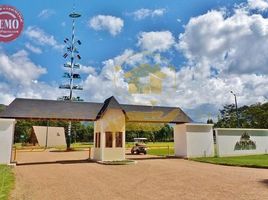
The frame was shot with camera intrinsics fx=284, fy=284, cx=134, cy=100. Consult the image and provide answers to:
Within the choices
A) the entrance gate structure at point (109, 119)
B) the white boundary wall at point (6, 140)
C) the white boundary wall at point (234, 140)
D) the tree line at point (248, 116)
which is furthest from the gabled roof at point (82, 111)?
the tree line at point (248, 116)

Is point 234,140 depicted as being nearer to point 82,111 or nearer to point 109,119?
point 109,119

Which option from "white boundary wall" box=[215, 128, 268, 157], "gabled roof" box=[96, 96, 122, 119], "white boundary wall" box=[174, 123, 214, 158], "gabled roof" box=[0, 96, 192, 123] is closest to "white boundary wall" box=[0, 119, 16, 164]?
"gabled roof" box=[0, 96, 192, 123]

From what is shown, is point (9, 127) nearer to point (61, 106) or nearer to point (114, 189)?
point (61, 106)

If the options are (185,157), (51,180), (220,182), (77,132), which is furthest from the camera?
(77,132)

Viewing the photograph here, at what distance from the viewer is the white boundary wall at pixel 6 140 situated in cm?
1841

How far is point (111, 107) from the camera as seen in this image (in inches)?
873

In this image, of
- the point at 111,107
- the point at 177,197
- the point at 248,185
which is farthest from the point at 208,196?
the point at 111,107

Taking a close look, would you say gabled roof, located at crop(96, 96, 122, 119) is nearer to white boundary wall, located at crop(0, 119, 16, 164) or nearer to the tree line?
white boundary wall, located at crop(0, 119, 16, 164)

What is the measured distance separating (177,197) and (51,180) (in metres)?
6.12

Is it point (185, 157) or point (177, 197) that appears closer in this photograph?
point (177, 197)

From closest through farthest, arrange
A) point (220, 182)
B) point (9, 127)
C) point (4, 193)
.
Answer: point (4, 193)
point (220, 182)
point (9, 127)

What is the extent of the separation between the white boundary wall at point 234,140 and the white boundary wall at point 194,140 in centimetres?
84

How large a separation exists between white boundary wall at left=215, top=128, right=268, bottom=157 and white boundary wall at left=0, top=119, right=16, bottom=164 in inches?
642

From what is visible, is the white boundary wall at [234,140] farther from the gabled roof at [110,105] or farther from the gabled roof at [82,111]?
the gabled roof at [110,105]
